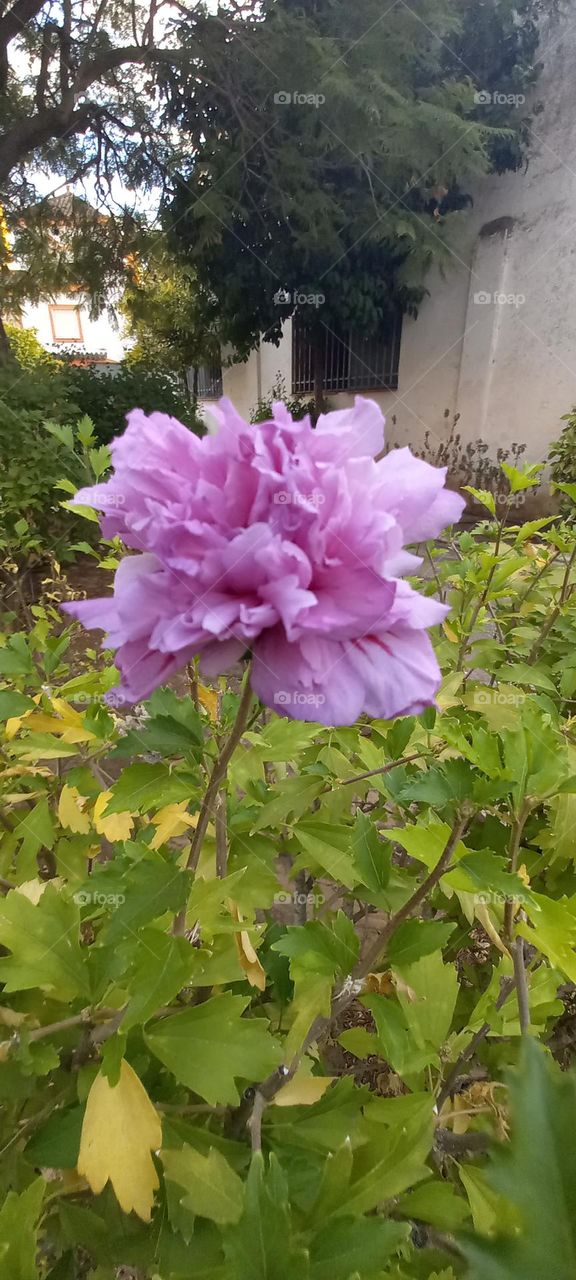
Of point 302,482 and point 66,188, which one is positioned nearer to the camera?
point 302,482

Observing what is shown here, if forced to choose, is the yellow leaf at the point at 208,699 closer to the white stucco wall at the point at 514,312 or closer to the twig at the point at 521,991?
the twig at the point at 521,991

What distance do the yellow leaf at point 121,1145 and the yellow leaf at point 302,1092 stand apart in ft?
0.63

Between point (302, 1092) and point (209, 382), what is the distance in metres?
16.3

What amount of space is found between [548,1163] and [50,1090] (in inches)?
29.4

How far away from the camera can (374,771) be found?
1132mm

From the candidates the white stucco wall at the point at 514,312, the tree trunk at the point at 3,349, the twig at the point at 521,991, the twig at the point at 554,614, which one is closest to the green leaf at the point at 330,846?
the twig at the point at 521,991

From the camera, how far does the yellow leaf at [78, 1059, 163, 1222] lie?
77cm

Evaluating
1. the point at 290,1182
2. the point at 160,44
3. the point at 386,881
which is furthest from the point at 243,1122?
the point at 160,44

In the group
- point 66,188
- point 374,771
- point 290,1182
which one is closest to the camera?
point 290,1182

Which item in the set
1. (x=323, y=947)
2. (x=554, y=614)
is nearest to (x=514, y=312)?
(x=554, y=614)

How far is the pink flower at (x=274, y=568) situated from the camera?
584 millimetres

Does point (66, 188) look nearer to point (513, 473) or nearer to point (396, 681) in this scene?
point (513, 473)

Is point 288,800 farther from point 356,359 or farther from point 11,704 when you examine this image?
point 356,359

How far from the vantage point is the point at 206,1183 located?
0.79 metres
